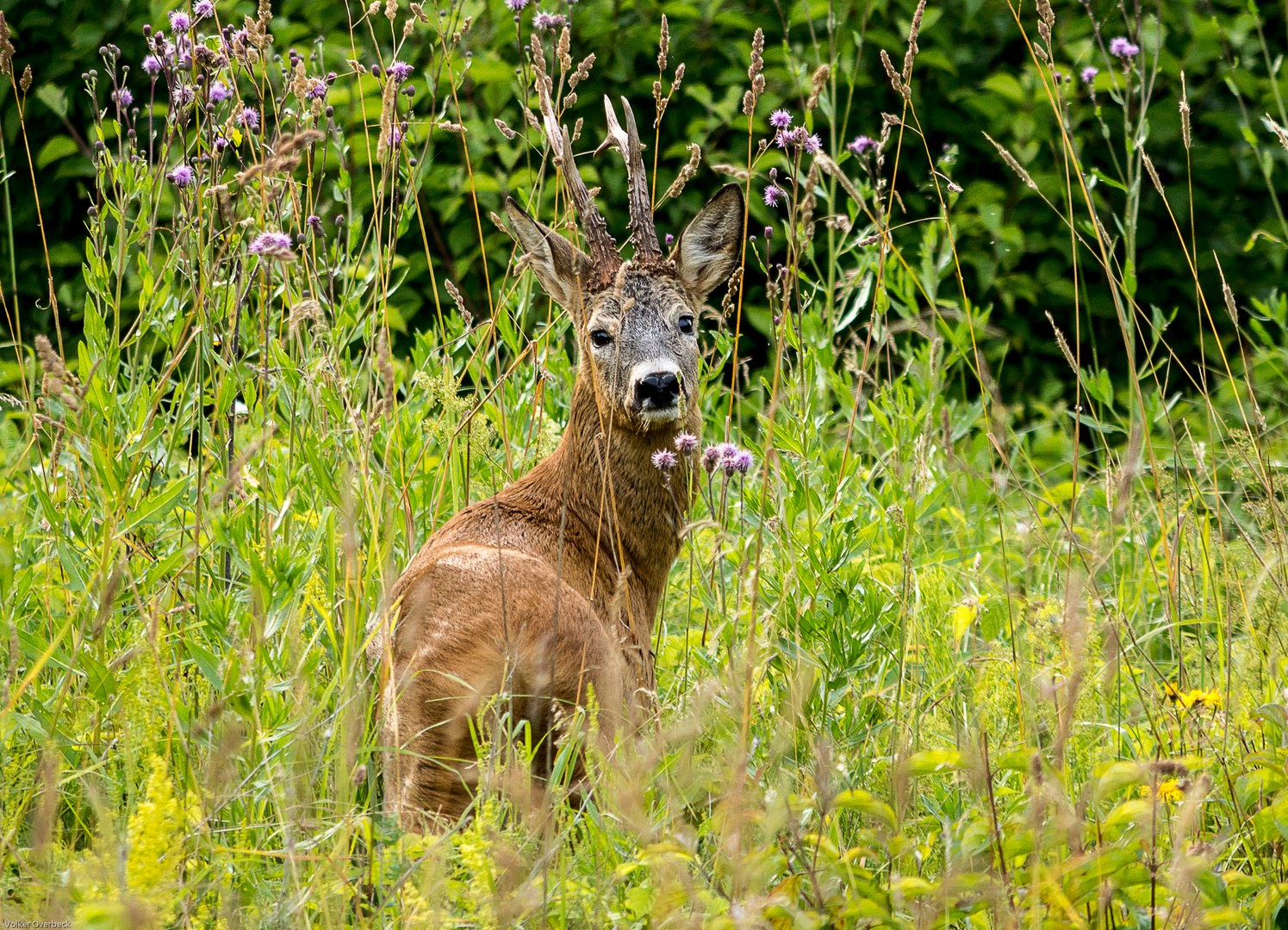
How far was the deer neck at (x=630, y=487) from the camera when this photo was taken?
3.55 m

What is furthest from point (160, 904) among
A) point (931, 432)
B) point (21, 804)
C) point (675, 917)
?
A: point (931, 432)

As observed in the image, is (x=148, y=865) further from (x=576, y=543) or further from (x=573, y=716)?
(x=576, y=543)

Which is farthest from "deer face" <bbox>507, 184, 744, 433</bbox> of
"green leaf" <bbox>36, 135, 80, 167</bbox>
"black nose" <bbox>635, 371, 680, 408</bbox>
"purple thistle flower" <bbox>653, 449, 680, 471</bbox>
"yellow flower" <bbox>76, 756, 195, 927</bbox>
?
"green leaf" <bbox>36, 135, 80, 167</bbox>

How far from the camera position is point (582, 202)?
369 centimetres

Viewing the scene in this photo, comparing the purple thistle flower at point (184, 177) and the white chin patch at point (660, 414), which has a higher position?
the purple thistle flower at point (184, 177)

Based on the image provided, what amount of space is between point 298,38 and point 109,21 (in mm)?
860

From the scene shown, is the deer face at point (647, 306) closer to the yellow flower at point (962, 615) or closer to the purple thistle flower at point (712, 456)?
the purple thistle flower at point (712, 456)

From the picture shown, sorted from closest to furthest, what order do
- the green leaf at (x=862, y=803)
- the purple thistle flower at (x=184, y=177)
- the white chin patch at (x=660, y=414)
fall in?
the green leaf at (x=862, y=803), the purple thistle flower at (x=184, y=177), the white chin patch at (x=660, y=414)

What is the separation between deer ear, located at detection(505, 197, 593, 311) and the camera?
11.6 feet

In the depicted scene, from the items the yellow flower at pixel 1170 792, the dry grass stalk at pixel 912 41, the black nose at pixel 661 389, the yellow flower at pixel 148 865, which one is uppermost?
the dry grass stalk at pixel 912 41

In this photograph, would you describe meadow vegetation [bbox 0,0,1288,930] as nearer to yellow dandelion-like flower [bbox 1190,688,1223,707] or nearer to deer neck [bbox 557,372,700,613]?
yellow dandelion-like flower [bbox 1190,688,1223,707]

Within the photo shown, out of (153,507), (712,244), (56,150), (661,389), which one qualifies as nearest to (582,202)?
(712,244)

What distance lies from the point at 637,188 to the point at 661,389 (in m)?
0.62

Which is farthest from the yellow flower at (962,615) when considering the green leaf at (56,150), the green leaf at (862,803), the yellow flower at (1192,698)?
the green leaf at (56,150)
